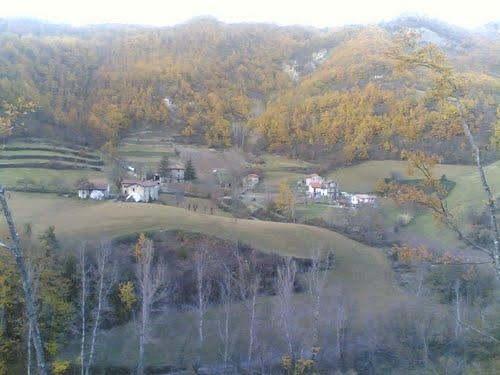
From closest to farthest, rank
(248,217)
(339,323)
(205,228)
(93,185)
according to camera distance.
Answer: (339,323)
(205,228)
(248,217)
(93,185)

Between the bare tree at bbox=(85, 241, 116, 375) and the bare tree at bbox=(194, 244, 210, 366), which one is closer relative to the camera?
the bare tree at bbox=(85, 241, 116, 375)

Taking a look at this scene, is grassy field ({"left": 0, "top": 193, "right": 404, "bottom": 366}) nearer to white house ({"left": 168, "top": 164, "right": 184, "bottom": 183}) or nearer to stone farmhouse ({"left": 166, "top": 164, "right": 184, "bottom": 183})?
stone farmhouse ({"left": 166, "top": 164, "right": 184, "bottom": 183})

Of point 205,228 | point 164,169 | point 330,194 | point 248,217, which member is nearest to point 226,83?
point 164,169

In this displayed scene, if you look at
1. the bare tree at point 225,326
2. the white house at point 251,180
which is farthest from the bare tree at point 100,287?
the white house at point 251,180

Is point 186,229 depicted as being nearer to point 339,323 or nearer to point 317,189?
point 339,323

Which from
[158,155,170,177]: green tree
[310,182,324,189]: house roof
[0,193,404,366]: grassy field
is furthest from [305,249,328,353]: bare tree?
[158,155,170,177]: green tree

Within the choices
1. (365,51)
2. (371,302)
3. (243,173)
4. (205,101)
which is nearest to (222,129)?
(205,101)

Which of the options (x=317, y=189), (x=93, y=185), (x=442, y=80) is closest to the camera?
(x=442, y=80)

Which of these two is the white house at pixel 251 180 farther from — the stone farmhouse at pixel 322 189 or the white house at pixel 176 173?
the white house at pixel 176 173
